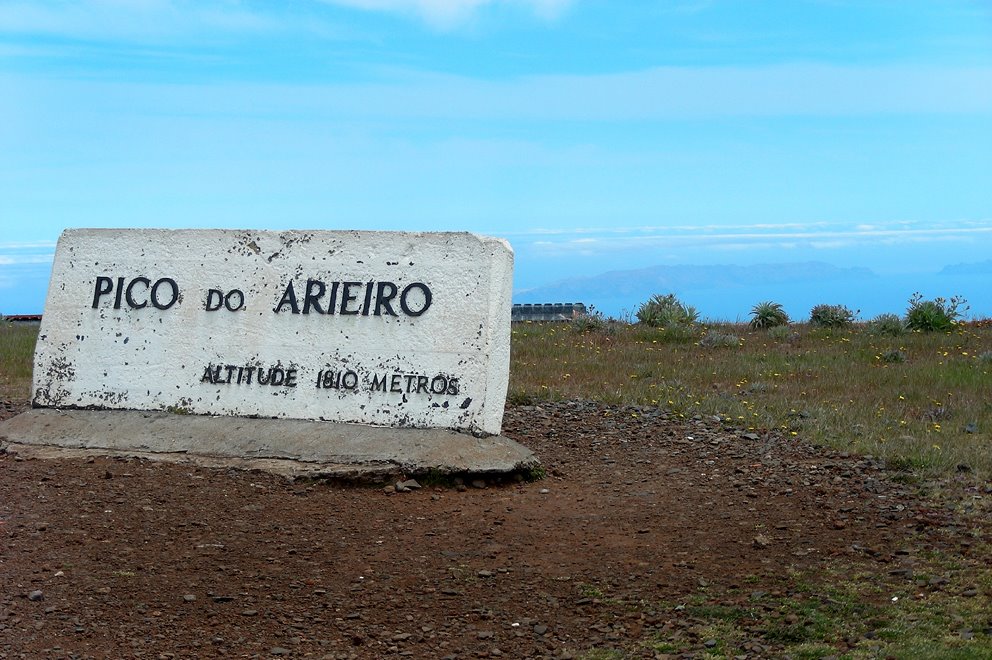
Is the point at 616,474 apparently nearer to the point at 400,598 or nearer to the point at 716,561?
the point at 716,561

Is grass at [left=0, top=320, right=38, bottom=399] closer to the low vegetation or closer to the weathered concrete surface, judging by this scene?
the weathered concrete surface

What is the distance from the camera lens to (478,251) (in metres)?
8.62

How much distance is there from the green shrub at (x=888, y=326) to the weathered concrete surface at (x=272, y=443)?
30.4 feet

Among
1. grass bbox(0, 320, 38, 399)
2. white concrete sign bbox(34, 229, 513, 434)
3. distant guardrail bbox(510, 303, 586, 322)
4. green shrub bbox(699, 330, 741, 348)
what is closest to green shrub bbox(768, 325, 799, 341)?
green shrub bbox(699, 330, 741, 348)

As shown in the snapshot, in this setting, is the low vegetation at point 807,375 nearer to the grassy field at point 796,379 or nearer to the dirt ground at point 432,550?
the grassy field at point 796,379

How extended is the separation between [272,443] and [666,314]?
9602mm

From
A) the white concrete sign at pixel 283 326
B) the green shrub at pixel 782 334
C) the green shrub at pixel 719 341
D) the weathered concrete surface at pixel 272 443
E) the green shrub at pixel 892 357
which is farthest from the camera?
the green shrub at pixel 782 334

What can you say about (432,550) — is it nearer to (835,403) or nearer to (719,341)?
(835,403)

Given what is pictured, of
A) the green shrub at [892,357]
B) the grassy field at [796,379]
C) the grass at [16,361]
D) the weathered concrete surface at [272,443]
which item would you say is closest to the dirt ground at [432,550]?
the weathered concrete surface at [272,443]

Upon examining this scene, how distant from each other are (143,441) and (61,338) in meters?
1.38

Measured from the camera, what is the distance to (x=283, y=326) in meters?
8.93

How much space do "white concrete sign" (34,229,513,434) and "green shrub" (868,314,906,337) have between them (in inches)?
361

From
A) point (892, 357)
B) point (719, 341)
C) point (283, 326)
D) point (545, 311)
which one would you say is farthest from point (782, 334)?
point (283, 326)

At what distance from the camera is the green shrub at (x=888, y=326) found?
53.0 ft
